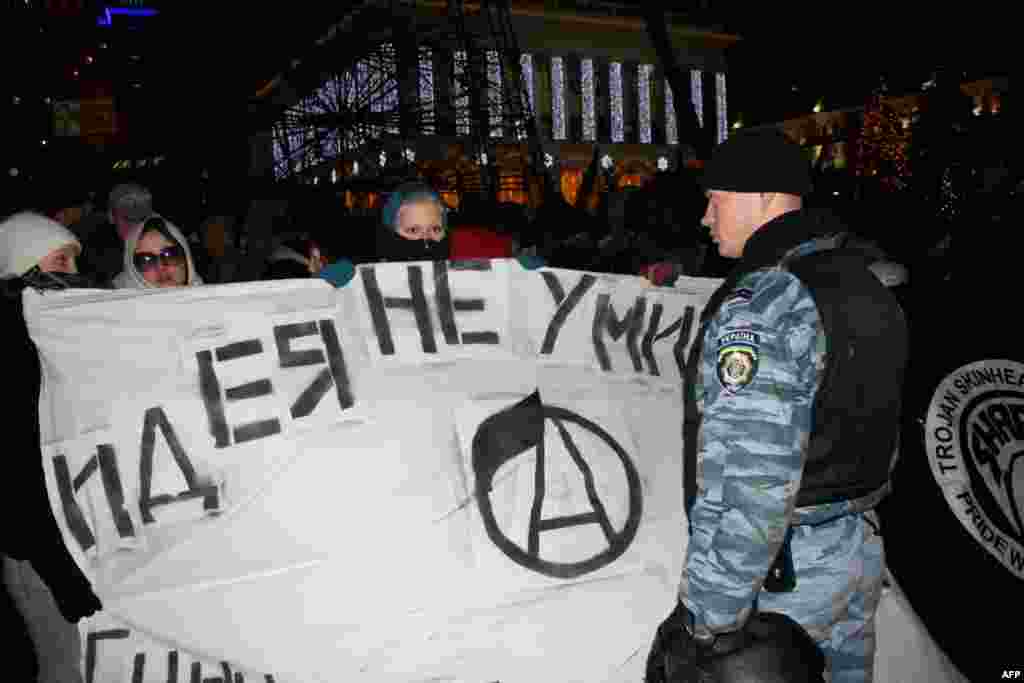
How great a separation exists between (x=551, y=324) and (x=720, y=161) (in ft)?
4.67

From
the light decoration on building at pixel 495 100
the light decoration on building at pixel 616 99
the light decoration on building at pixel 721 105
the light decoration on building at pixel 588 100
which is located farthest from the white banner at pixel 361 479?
the light decoration on building at pixel 721 105

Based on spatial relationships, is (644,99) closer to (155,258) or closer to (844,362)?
(155,258)

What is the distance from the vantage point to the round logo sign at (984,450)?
377 cm

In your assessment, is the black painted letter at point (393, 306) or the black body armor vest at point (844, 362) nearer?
the black body armor vest at point (844, 362)

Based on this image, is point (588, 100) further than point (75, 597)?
Yes

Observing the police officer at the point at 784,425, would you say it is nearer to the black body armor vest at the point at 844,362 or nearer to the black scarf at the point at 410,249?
the black body armor vest at the point at 844,362

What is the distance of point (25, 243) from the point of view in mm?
3631

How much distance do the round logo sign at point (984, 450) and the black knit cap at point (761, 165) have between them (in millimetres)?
2010

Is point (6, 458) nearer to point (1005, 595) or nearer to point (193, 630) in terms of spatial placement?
point (193, 630)

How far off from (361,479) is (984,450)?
2.64 meters

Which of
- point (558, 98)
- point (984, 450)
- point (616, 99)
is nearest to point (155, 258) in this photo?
point (984, 450)

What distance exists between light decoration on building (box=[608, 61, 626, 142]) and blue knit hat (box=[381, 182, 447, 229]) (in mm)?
42245

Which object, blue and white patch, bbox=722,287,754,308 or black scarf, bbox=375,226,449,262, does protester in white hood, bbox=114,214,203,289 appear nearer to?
black scarf, bbox=375,226,449,262

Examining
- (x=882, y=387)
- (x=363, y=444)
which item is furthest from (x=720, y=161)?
(x=363, y=444)
